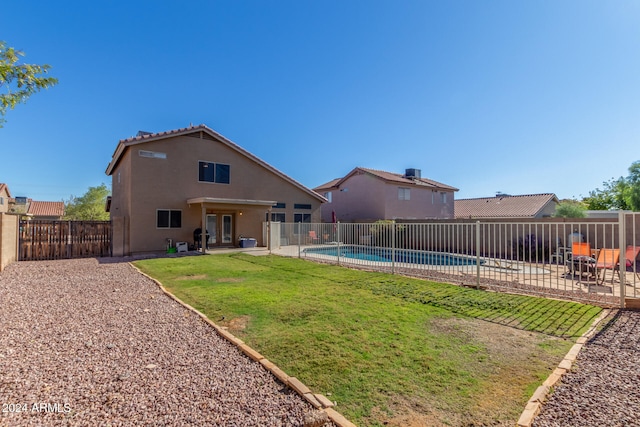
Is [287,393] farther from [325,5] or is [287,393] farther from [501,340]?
[325,5]

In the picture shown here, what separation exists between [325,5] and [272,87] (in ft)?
20.2

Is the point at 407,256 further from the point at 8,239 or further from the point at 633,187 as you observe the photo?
the point at 633,187

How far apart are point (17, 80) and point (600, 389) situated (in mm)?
9619

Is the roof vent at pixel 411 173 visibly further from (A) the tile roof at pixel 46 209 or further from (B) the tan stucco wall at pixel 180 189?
(A) the tile roof at pixel 46 209

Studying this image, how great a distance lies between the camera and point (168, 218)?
57.2ft

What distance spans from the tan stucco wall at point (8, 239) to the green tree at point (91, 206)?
91.0 ft

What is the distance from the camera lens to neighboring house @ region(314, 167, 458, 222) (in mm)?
27359

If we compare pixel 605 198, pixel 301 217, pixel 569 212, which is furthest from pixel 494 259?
pixel 605 198

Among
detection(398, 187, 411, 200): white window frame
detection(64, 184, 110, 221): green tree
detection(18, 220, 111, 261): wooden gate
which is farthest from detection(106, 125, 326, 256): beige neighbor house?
detection(64, 184, 110, 221): green tree

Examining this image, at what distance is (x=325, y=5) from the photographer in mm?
12750

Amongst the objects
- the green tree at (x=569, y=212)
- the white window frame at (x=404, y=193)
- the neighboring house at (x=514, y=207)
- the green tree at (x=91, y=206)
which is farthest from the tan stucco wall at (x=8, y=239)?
the neighboring house at (x=514, y=207)

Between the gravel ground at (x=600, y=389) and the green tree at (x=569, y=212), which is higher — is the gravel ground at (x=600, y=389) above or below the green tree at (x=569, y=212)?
below

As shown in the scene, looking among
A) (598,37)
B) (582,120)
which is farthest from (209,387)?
(582,120)

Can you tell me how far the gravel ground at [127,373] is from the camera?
104 inches
